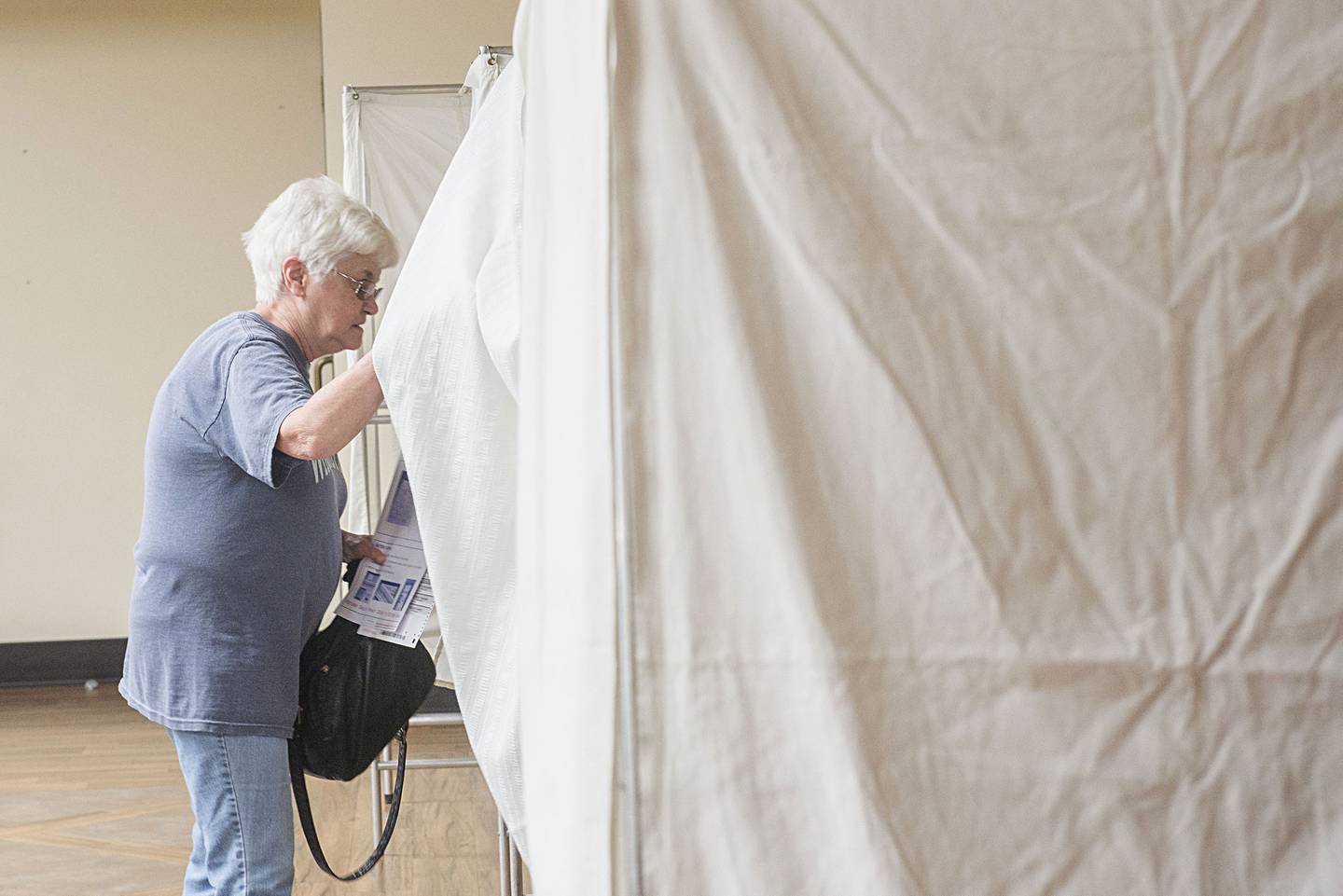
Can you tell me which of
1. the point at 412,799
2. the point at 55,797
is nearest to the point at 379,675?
the point at 412,799

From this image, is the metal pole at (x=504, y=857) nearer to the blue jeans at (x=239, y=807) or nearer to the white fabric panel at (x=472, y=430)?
the blue jeans at (x=239, y=807)

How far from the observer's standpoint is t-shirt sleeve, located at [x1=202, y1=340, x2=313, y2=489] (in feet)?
5.10

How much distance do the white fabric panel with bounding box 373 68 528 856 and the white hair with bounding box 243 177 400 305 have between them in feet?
1.78

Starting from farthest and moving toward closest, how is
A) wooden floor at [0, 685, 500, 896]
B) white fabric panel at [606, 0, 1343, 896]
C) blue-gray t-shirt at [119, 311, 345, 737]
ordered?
wooden floor at [0, 685, 500, 896] → blue-gray t-shirt at [119, 311, 345, 737] → white fabric panel at [606, 0, 1343, 896]

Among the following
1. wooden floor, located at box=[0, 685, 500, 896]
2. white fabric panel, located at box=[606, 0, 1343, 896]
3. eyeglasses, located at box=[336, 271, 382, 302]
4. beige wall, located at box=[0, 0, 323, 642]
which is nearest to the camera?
white fabric panel, located at box=[606, 0, 1343, 896]

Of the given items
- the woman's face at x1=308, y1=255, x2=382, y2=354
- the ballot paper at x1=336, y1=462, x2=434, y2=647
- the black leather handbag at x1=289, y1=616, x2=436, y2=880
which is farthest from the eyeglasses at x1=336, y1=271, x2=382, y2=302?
the black leather handbag at x1=289, y1=616, x2=436, y2=880

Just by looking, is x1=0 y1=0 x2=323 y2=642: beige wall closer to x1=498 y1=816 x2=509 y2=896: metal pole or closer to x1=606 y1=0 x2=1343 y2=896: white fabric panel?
x1=498 y1=816 x2=509 y2=896: metal pole

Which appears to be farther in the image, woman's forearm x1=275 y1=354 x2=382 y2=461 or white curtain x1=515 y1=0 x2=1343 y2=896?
woman's forearm x1=275 y1=354 x2=382 y2=461

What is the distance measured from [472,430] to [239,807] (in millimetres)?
722

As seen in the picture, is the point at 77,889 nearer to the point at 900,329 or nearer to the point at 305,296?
the point at 305,296

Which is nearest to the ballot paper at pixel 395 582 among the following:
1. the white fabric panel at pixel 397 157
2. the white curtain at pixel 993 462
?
the white curtain at pixel 993 462

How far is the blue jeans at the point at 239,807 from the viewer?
162 cm

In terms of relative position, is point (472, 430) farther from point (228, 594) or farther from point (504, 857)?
point (504, 857)

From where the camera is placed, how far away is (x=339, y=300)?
1831 millimetres
